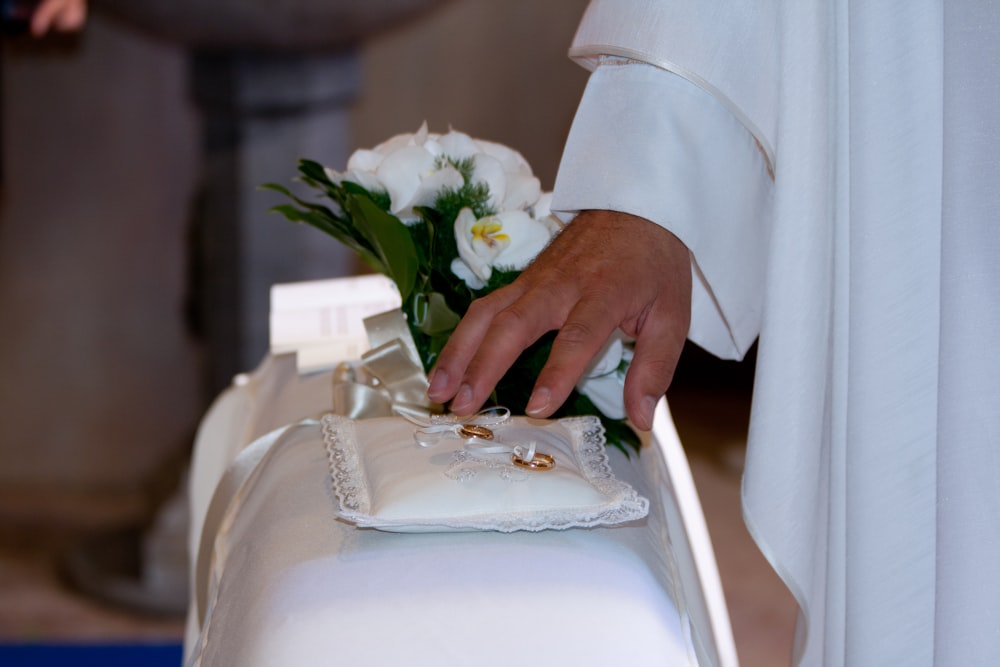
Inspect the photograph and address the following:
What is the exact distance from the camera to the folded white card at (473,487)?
0.59 meters

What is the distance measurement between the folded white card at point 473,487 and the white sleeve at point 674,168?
0.17 meters

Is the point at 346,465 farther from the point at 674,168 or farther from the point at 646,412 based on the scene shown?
the point at 674,168

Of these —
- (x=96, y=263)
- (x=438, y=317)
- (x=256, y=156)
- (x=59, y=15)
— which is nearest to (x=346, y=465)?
(x=438, y=317)

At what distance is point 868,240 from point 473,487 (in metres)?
0.32

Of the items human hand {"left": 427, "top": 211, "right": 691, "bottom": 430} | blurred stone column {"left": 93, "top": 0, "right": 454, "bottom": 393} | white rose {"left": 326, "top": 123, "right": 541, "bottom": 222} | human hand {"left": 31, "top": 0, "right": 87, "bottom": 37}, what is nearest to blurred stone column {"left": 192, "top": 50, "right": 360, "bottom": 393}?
blurred stone column {"left": 93, "top": 0, "right": 454, "bottom": 393}

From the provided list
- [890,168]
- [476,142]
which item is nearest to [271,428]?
[476,142]

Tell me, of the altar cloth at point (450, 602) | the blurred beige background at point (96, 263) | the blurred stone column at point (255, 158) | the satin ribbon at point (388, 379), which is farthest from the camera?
the blurred beige background at point (96, 263)

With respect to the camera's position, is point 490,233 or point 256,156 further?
point 256,156

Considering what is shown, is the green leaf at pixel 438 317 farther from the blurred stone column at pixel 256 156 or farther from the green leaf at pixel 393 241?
the blurred stone column at pixel 256 156

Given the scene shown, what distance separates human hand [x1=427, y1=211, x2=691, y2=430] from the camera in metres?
0.62

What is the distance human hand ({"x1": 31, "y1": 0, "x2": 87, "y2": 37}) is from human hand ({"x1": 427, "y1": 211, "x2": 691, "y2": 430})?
2.48 meters

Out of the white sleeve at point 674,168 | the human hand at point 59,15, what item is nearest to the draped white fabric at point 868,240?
the white sleeve at point 674,168

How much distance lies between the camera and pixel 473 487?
60 centimetres

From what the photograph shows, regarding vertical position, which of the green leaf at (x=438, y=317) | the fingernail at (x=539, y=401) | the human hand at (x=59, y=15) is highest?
→ the human hand at (x=59, y=15)
